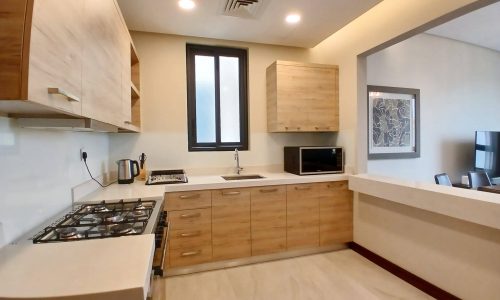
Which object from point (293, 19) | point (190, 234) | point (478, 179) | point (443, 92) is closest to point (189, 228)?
point (190, 234)

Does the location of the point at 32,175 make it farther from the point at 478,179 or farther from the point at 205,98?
the point at 478,179

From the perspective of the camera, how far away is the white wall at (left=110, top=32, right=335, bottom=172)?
283 cm

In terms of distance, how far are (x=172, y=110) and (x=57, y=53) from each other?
7.00ft

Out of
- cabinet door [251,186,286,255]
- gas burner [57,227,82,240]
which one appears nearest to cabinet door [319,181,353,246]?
cabinet door [251,186,286,255]

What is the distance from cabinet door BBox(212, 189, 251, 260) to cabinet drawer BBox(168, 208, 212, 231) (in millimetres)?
67

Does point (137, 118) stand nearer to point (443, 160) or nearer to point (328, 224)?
point (328, 224)

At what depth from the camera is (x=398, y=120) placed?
329 cm

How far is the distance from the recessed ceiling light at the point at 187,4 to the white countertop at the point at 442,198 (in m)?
2.33

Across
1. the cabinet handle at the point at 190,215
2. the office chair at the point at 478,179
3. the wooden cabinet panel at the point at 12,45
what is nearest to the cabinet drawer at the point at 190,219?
the cabinet handle at the point at 190,215

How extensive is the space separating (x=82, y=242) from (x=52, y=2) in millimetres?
882

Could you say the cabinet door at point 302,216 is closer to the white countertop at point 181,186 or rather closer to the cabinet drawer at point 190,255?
the white countertop at point 181,186

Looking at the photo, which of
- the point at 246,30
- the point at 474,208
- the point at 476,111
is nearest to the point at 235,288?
the point at 474,208

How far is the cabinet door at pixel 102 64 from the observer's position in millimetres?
1110

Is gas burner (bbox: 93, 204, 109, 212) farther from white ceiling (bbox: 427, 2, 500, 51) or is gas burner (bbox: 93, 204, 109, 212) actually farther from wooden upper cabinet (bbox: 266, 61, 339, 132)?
white ceiling (bbox: 427, 2, 500, 51)
